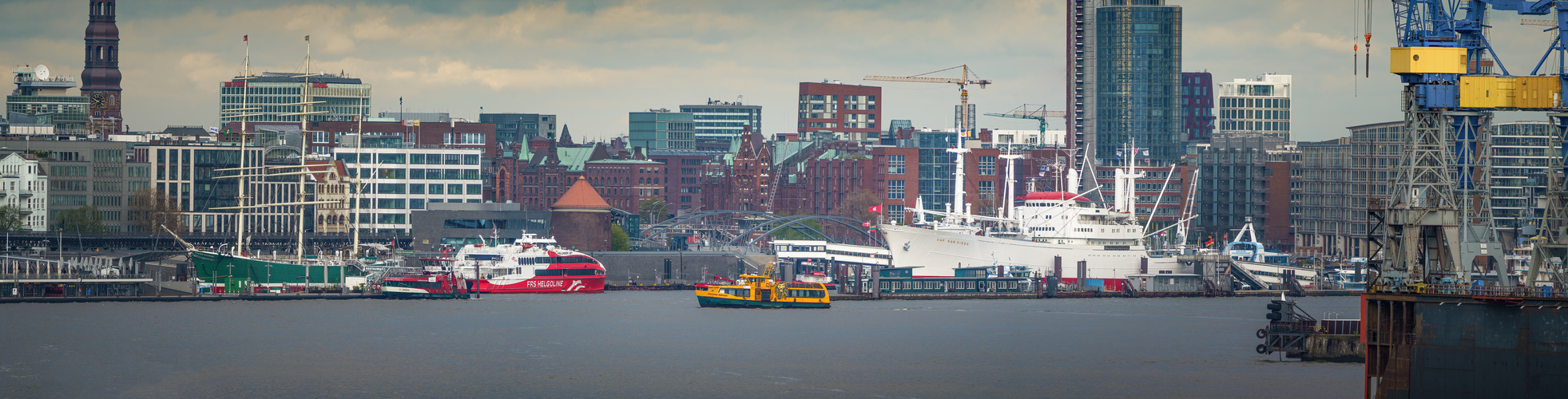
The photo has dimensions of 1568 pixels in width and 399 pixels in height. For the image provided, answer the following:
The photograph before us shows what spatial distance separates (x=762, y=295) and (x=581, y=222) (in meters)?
40.3

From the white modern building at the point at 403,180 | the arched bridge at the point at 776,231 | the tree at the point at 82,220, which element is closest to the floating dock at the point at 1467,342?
the arched bridge at the point at 776,231

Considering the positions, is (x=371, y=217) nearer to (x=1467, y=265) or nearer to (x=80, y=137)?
(x=80, y=137)

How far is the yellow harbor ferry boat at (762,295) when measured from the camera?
377 ft

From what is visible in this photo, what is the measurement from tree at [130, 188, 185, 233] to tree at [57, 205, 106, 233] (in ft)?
12.1

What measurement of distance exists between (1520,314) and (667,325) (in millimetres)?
57171

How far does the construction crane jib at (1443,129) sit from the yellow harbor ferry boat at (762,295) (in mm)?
57185

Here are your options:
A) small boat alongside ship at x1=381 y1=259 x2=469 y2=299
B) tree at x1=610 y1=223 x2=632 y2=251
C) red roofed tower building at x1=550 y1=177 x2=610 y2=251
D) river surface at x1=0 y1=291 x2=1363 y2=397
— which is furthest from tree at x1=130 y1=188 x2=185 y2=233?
river surface at x1=0 y1=291 x2=1363 y2=397

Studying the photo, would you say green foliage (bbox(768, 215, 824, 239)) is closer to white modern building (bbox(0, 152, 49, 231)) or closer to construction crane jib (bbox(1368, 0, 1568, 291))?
white modern building (bbox(0, 152, 49, 231))

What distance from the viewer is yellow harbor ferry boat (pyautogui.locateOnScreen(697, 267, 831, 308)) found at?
115 m

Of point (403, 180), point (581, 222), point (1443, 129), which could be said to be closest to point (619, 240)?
point (581, 222)

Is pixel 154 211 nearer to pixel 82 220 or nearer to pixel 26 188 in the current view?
pixel 82 220

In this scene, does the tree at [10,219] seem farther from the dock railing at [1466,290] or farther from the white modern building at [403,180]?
the dock railing at [1466,290]

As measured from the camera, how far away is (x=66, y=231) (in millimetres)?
146750

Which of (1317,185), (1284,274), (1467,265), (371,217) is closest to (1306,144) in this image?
(1317,185)
